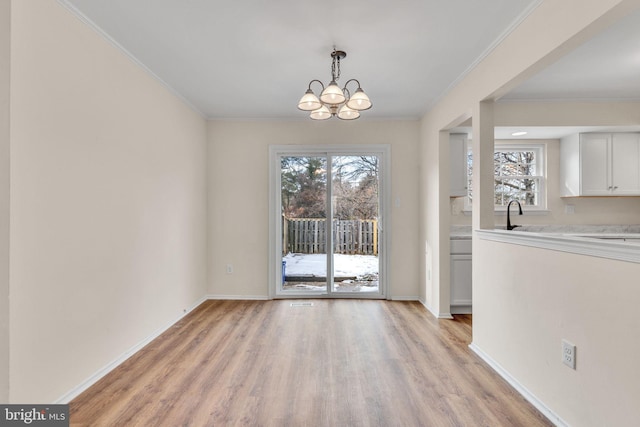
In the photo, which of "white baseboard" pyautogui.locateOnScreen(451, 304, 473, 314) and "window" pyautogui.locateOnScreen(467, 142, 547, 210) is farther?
"window" pyautogui.locateOnScreen(467, 142, 547, 210)

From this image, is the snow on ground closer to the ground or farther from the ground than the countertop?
closer to the ground

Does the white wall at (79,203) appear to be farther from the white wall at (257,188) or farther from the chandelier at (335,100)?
the chandelier at (335,100)

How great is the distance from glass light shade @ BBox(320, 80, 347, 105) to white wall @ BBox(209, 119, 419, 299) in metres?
1.97

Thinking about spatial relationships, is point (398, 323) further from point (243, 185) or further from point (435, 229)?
point (243, 185)

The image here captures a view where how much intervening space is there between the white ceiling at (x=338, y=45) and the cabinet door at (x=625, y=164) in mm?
606

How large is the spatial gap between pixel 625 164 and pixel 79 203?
544cm

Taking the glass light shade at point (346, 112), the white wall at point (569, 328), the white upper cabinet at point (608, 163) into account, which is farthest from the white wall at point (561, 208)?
the glass light shade at point (346, 112)

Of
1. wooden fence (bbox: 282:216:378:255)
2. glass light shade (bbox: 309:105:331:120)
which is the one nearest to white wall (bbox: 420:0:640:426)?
glass light shade (bbox: 309:105:331:120)

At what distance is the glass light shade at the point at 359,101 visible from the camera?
2.48 meters

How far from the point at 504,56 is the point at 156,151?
9.84ft

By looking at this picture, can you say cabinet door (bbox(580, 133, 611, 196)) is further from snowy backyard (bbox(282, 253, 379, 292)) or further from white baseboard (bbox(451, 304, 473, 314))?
snowy backyard (bbox(282, 253, 379, 292))

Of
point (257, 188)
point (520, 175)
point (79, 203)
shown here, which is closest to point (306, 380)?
point (79, 203)

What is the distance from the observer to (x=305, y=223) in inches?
176

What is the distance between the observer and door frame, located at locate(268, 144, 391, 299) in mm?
4371
